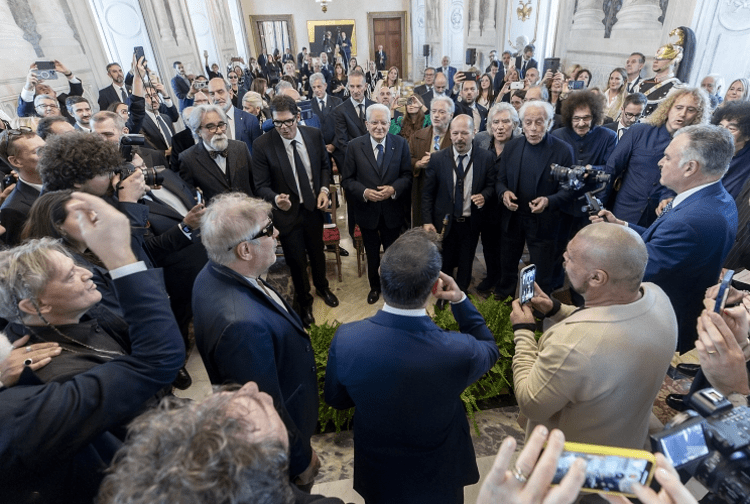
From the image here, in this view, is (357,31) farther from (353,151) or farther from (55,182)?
(55,182)

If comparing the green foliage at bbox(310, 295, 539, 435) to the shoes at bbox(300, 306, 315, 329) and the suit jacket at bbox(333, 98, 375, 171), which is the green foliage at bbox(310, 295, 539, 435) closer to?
the shoes at bbox(300, 306, 315, 329)

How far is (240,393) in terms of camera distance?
908 mm

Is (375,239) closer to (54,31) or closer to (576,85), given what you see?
(576,85)

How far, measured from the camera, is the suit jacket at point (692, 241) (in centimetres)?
209

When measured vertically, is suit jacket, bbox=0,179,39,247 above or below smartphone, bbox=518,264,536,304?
above

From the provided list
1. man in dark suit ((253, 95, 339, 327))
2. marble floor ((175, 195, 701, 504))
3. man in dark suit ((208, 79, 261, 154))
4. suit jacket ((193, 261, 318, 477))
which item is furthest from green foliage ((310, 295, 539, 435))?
man in dark suit ((208, 79, 261, 154))

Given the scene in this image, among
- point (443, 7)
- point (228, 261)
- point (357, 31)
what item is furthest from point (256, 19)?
point (228, 261)

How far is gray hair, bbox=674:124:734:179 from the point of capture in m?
2.03

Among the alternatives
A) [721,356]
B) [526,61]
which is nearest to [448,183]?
[721,356]

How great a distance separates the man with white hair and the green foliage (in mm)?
783

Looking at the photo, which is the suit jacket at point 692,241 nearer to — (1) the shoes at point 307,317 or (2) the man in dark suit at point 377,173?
(2) the man in dark suit at point 377,173

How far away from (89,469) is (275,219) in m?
2.33

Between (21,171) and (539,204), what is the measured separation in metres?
3.81

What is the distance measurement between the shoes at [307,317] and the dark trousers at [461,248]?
142cm
